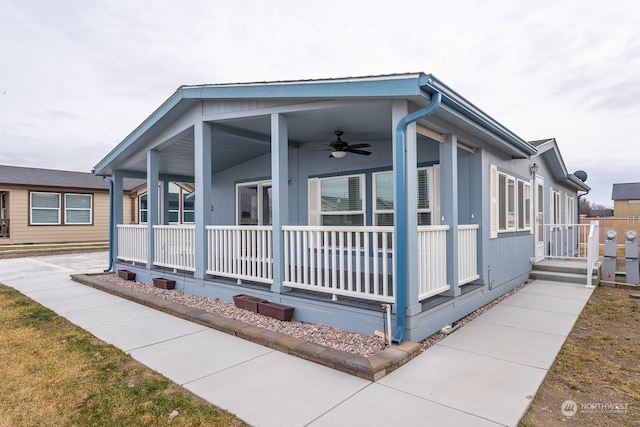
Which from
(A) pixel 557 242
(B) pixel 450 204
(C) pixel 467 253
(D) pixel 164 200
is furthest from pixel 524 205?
(D) pixel 164 200

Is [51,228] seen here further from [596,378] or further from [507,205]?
[596,378]

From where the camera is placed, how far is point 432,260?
14.5 feet

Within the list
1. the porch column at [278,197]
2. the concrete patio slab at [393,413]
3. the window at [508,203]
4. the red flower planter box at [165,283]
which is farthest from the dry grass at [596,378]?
the red flower planter box at [165,283]

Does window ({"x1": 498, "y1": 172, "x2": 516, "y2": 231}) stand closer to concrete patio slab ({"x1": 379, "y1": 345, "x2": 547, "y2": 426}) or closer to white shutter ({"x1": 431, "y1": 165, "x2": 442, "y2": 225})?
white shutter ({"x1": 431, "y1": 165, "x2": 442, "y2": 225})

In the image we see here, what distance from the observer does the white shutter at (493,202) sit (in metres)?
5.93

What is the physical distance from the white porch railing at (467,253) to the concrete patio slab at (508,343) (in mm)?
784

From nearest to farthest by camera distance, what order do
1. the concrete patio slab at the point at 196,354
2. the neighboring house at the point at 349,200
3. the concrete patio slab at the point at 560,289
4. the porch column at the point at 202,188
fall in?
1. the concrete patio slab at the point at 196,354
2. the neighboring house at the point at 349,200
3. the porch column at the point at 202,188
4. the concrete patio slab at the point at 560,289

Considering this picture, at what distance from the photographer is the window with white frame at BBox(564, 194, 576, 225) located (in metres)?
13.2

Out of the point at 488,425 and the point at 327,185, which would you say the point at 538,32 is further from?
the point at 488,425

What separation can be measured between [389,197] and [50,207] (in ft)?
58.0

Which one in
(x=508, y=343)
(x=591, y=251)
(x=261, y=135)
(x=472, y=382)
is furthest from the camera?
(x=591, y=251)

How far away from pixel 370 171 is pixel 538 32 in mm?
6474

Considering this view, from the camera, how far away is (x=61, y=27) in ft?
29.7

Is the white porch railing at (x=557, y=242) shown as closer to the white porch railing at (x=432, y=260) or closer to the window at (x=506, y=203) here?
the window at (x=506, y=203)
